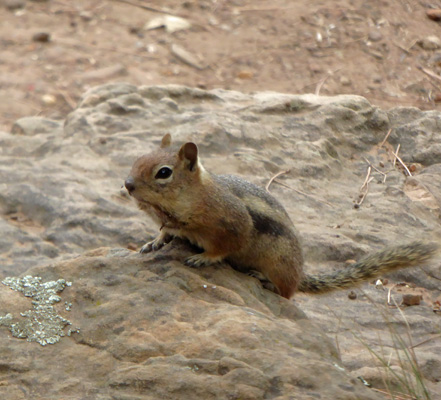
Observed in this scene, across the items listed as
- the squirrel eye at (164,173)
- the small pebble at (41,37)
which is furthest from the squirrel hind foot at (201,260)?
the small pebble at (41,37)

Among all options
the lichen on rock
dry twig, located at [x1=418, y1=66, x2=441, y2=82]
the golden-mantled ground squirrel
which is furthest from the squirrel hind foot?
dry twig, located at [x1=418, y1=66, x2=441, y2=82]

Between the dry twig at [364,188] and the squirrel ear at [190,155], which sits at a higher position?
the squirrel ear at [190,155]

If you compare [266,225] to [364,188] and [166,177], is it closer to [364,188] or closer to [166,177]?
[166,177]

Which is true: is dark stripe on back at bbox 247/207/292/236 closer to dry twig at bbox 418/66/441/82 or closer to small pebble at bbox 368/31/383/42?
dry twig at bbox 418/66/441/82

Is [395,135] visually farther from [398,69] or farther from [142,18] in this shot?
[142,18]

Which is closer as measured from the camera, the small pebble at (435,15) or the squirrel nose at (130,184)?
the squirrel nose at (130,184)

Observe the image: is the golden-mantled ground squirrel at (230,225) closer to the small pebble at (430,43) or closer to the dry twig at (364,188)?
the dry twig at (364,188)
